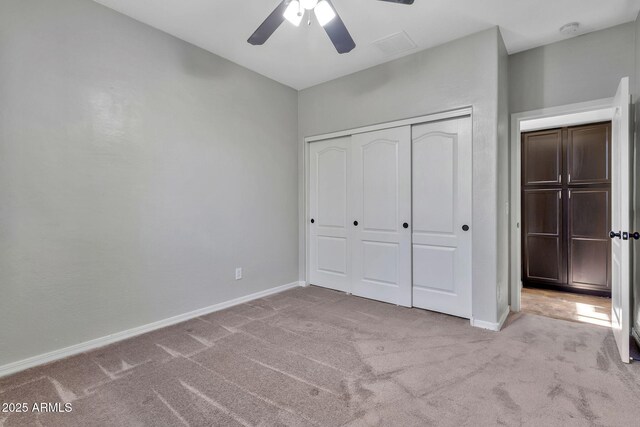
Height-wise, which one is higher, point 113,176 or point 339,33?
point 339,33

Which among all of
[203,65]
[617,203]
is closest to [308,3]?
[203,65]

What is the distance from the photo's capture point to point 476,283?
114 inches

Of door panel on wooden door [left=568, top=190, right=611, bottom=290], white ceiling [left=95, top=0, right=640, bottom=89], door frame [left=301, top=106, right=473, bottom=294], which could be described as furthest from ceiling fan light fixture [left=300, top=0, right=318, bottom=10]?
door panel on wooden door [left=568, top=190, right=611, bottom=290]

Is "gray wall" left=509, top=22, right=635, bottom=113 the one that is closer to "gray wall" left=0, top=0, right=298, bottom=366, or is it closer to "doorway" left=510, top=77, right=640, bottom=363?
"doorway" left=510, top=77, right=640, bottom=363

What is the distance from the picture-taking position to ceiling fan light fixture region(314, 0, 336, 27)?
1.93 metres

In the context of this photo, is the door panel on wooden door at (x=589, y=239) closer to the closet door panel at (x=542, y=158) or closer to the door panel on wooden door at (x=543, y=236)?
the door panel on wooden door at (x=543, y=236)

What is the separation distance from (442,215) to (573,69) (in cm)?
186

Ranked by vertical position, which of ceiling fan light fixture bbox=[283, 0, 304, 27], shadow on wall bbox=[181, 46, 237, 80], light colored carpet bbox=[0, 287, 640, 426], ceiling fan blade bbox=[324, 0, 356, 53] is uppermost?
shadow on wall bbox=[181, 46, 237, 80]

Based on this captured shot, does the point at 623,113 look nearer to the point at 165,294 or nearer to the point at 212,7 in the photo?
the point at 212,7

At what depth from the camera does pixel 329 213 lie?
13.4 feet

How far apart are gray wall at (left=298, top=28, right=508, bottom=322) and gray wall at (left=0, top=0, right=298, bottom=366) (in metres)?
1.46

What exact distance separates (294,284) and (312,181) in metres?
1.46

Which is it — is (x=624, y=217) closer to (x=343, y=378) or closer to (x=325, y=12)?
(x=343, y=378)

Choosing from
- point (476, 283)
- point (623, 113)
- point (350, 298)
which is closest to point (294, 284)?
point (350, 298)
